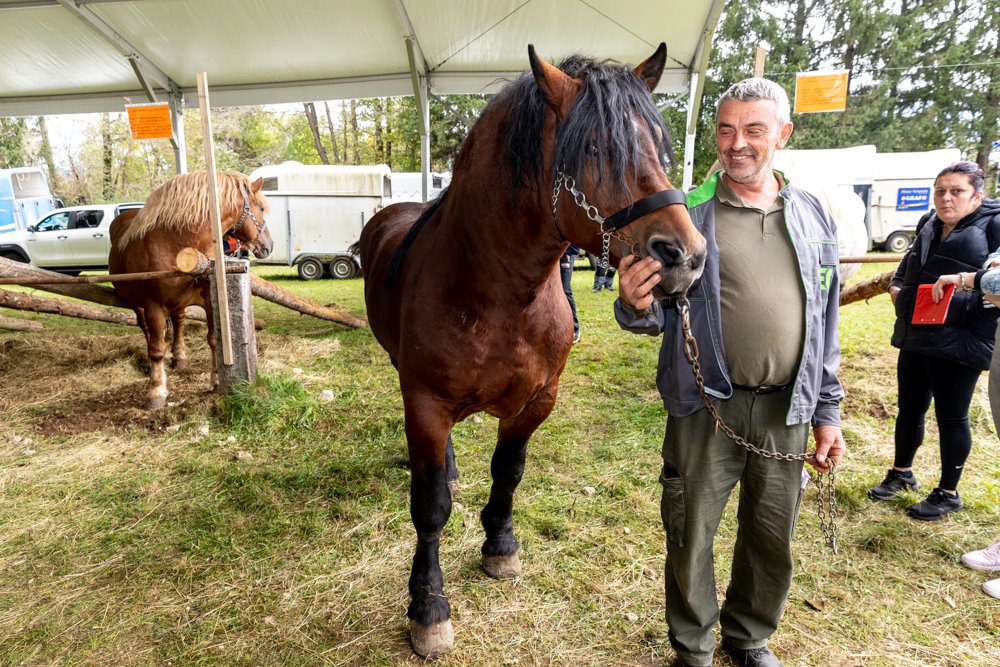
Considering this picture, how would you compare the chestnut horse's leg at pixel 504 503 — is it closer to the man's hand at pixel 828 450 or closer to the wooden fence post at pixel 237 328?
the man's hand at pixel 828 450

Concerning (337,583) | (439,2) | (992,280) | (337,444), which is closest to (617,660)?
(337,583)

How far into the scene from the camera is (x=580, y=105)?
1.42 metres

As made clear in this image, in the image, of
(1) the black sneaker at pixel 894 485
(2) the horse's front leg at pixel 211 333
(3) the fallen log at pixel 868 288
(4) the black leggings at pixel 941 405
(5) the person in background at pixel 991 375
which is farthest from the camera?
(2) the horse's front leg at pixel 211 333

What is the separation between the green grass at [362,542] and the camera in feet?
7.23

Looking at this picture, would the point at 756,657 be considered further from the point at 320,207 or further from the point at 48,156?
the point at 48,156

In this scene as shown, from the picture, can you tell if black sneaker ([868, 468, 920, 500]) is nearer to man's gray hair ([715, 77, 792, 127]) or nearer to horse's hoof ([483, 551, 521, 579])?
horse's hoof ([483, 551, 521, 579])

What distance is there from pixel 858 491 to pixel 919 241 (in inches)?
62.2

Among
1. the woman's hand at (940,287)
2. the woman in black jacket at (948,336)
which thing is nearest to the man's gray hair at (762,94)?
the woman's hand at (940,287)

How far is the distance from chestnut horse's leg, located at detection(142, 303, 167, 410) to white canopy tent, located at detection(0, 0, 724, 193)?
11.1ft

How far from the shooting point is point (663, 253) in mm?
1310

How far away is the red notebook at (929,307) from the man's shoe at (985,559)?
3.82 feet

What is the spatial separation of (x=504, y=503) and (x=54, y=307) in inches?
197

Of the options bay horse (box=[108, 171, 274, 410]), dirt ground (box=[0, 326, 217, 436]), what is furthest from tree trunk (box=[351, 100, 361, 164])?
bay horse (box=[108, 171, 274, 410])

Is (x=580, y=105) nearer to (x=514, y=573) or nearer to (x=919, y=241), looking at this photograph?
(x=514, y=573)
